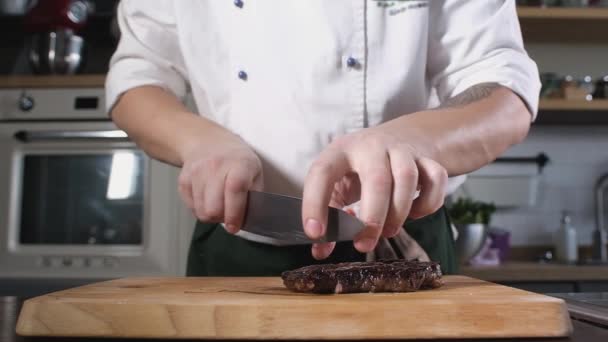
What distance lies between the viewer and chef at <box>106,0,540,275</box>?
33.6 inches

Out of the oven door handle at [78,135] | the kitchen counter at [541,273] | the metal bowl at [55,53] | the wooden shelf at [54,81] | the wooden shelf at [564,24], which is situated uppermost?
the wooden shelf at [564,24]

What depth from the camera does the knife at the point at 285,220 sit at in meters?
0.70

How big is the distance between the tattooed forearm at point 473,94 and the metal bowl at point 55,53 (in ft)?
5.44

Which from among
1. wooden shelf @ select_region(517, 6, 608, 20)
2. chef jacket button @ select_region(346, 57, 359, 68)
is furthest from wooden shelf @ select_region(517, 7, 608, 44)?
chef jacket button @ select_region(346, 57, 359, 68)

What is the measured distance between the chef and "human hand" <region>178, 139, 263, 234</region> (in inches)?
1.4

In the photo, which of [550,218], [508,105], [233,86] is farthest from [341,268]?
[550,218]

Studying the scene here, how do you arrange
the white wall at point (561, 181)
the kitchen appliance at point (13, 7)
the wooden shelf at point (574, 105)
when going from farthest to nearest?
the kitchen appliance at point (13, 7)
the white wall at point (561, 181)
the wooden shelf at point (574, 105)

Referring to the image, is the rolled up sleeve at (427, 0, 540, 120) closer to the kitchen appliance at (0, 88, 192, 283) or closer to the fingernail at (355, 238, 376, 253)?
the fingernail at (355, 238, 376, 253)

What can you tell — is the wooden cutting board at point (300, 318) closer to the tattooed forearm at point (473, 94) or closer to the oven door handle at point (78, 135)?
the tattooed forearm at point (473, 94)

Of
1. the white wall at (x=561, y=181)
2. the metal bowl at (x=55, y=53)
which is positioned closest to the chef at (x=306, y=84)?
the metal bowl at (x=55, y=53)

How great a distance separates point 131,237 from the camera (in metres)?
2.01

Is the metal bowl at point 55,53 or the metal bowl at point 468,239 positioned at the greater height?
the metal bowl at point 55,53

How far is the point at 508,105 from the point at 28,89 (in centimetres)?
167

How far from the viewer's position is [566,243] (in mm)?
2279
